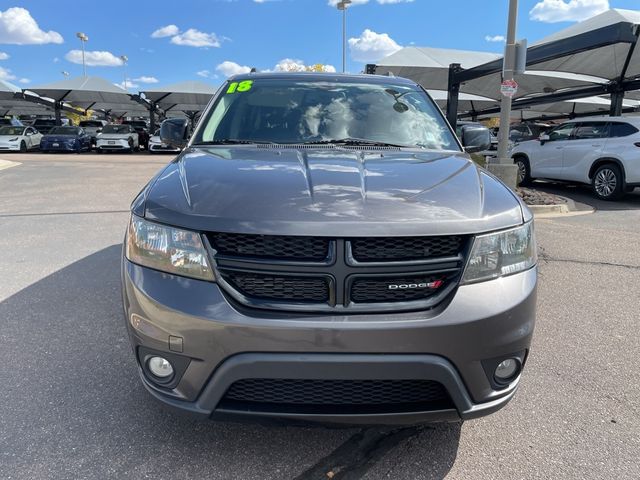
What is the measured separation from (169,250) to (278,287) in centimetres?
48

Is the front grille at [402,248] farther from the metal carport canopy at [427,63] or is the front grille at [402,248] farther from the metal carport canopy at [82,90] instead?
the metal carport canopy at [82,90]

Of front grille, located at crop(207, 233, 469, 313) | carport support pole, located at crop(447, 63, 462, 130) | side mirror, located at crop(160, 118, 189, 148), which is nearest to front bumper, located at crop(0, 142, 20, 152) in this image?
carport support pole, located at crop(447, 63, 462, 130)

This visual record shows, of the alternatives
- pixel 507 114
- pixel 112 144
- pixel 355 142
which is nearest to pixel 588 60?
pixel 507 114

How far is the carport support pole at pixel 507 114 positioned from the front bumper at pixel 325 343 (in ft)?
24.7

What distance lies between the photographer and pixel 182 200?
217 centimetres

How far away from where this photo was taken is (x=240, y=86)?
3898 millimetres

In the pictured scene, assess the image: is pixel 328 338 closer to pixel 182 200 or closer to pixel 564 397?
pixel 182 200

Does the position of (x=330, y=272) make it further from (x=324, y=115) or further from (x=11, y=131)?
(x=11, y=131)

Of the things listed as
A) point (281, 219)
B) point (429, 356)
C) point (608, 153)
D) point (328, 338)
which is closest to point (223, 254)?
point (281, 219)

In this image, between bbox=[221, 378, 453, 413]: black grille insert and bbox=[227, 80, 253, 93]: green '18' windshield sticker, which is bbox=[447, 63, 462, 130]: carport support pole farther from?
bbox=[221, 378, 453, 413]: black grille insert

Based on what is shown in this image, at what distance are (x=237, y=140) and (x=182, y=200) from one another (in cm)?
125

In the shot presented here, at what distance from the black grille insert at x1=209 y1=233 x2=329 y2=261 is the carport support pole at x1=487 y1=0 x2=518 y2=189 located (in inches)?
306

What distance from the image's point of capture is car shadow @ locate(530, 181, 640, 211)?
34.8 feet

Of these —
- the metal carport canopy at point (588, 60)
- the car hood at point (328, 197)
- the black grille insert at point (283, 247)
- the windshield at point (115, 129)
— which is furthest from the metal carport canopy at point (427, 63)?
the black grille insert at point (283, 247)
